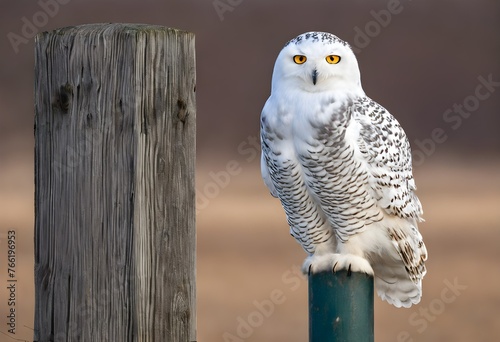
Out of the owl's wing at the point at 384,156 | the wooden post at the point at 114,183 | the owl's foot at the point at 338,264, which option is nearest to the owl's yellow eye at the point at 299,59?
the owl's wing at the point at 384,156

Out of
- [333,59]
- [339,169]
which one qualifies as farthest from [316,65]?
[339,169]

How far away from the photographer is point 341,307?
1977 millimetres

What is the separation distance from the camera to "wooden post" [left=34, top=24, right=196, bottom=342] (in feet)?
4.52

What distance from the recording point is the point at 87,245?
1.40 m

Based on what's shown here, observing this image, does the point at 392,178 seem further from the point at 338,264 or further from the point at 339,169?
the point at 338,264

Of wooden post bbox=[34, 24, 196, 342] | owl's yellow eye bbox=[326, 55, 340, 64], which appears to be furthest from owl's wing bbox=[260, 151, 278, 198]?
wooden post bbox=[34, 24, 196, 342]

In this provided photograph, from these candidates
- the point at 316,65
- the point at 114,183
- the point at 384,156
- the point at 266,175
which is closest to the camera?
the point at 114,183

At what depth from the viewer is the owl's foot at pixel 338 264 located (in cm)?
207

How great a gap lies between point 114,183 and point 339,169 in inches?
34.6

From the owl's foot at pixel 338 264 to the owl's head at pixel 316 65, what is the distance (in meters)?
0.38

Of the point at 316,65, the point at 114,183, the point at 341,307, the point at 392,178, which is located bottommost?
the point at 341,307

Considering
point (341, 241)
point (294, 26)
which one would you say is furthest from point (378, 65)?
point (341, 241)

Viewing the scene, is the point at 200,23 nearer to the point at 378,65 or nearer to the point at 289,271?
the point at 378,65

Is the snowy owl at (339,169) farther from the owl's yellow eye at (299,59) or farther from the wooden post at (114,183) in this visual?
the wooden post at (114,183)
